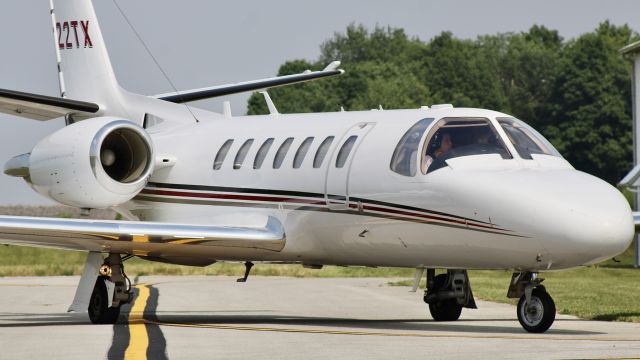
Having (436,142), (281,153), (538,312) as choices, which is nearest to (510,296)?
(538,312)

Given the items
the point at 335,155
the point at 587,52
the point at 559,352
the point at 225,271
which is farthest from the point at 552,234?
the point at 587,52

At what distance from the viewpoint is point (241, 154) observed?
19.5 meters

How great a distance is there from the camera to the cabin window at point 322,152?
18.0m

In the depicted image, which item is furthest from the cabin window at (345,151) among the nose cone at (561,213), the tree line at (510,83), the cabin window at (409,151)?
the tree line at (510,83)

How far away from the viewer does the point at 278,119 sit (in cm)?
1989

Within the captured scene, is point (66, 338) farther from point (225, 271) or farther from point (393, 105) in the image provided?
point (393, 105)

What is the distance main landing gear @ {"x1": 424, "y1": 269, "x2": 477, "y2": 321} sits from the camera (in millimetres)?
18047

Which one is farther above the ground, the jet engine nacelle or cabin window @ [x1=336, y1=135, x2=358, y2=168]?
cabin window @ [x1=336, y1=135, x2=358, y2=168]

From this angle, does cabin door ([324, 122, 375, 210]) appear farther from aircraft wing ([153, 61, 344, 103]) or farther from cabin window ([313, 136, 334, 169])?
aircraft wing ([153, 61, 344, 103])

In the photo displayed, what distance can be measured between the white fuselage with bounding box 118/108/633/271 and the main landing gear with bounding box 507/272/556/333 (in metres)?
0.37

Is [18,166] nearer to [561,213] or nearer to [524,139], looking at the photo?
[524,139]

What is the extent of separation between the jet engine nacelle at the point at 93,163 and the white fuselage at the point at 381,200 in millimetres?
853

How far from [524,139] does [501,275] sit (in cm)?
2078

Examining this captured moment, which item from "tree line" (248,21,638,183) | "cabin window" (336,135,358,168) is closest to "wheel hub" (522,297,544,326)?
"cabin window" (336,135,358,168)
